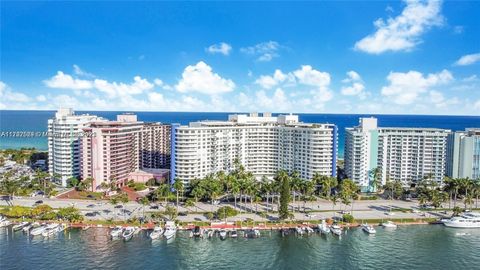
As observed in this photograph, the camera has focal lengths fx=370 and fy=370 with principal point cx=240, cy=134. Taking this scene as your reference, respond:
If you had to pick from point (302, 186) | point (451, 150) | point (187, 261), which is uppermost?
point (451, 150)

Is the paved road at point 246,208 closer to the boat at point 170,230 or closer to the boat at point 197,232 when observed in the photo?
the boat at point 197,232

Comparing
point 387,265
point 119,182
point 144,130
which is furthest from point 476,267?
point 144,130

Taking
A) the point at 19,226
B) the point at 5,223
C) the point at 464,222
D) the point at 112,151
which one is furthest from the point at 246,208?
the point at 5,223

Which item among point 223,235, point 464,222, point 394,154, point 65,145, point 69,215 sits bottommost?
point 223,235

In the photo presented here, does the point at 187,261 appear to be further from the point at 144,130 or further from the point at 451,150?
the point at 451,150

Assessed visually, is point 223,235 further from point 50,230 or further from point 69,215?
point 50,230

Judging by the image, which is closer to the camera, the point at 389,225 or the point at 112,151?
the point at 389,225

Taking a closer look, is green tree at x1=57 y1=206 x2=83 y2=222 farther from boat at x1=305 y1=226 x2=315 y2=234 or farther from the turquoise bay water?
boat at x1=305 y1=226 x2=315 y2=234
